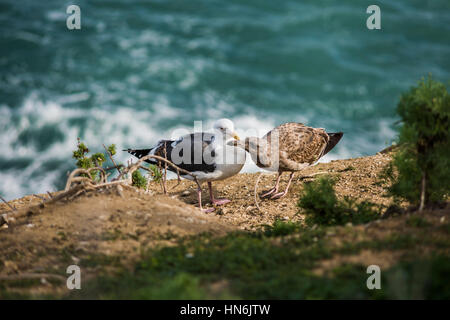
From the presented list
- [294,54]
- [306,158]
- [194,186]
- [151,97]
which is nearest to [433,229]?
[306,158]

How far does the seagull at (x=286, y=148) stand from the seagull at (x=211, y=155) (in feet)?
0.53

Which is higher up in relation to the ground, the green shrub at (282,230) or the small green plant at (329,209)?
the small green plant at (329,209)

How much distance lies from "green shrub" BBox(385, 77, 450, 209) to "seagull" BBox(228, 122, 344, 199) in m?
2.53

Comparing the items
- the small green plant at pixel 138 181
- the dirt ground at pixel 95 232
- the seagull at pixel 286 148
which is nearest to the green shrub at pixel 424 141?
the dirt ground at pixel 95 232

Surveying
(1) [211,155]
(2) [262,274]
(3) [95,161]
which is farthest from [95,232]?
(1) [211,155]

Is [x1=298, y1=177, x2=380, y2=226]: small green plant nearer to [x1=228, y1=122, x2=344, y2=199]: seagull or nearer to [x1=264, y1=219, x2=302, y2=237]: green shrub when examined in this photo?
[x1=264, y1=219, x2=302, y2=237]: green shrub

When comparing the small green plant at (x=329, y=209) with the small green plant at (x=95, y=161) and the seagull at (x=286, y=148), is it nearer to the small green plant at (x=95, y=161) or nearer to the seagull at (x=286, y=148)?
the seagull at (x=286, y=148)

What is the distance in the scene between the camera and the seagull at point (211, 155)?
277 inches

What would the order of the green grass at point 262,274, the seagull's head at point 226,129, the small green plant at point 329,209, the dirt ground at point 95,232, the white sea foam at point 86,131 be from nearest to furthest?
the green grass at point 262,274, the dirt ground at point 95,232, the small green plant at point 329,209, the seagull's head at point 226,129, the white sea foam at point 86,131

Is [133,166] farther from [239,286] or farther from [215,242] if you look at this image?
[239,286]

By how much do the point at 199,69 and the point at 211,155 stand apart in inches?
414


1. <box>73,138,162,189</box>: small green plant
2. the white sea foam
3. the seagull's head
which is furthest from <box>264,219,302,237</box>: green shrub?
the white sea foam

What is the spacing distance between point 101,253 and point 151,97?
12032 millimetres

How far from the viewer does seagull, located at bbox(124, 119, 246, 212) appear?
7.04 meters
